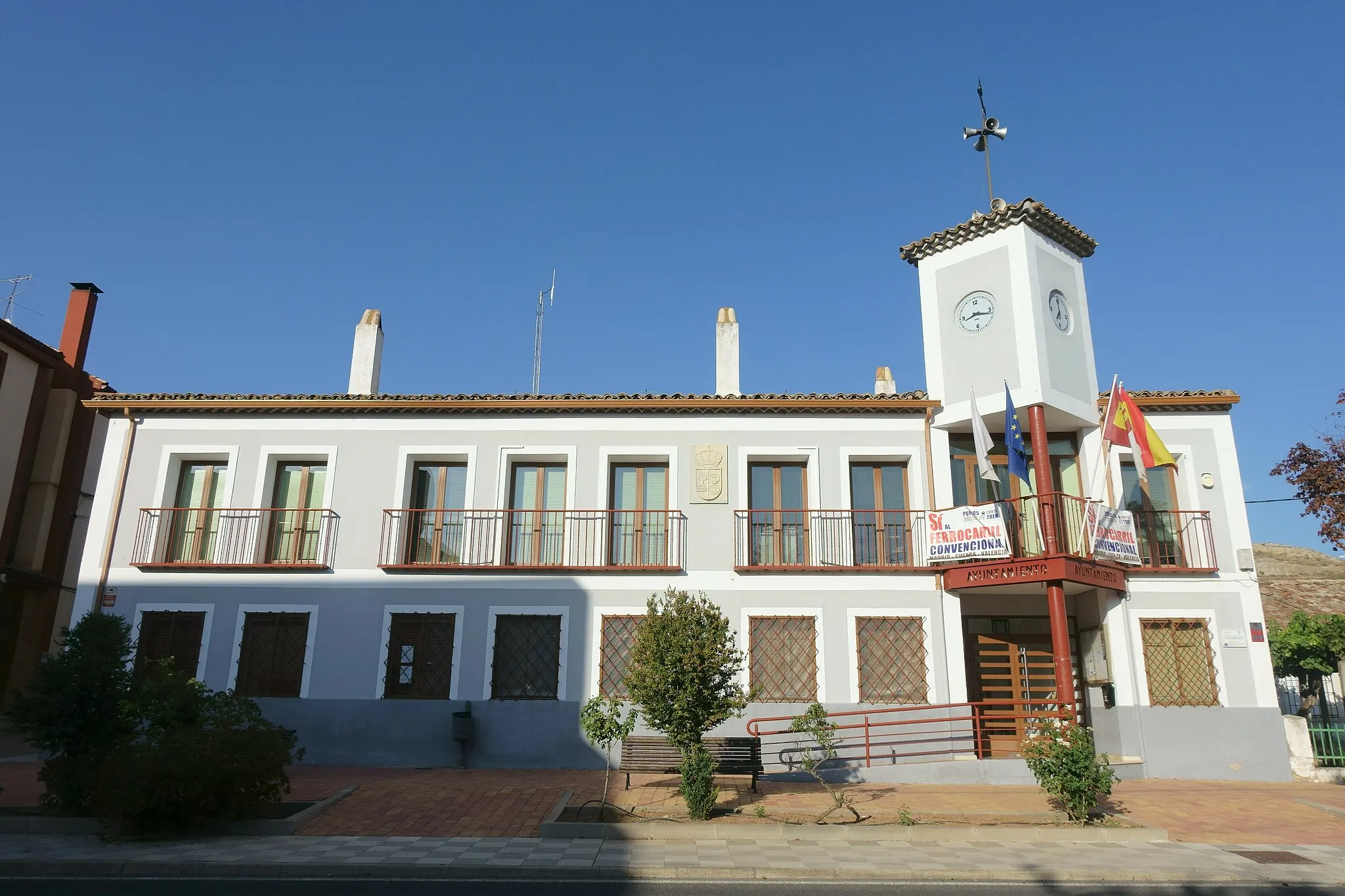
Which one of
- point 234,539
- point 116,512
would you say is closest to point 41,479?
point 116,512

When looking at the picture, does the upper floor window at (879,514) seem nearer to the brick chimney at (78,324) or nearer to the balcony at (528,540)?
the balcony at (528,540)

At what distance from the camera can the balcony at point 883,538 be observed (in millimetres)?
16188

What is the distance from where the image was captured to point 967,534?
51.2ft

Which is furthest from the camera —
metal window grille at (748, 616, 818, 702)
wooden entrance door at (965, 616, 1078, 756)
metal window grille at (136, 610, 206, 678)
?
wooden entrance door at (965, 616, 1078, 756)

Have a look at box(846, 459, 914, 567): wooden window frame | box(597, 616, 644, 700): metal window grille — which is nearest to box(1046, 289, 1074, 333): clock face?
box(846, 459, 914, 567): wooden window frame

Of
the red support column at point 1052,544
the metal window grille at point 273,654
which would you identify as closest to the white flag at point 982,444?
the red support column at point 1052,544

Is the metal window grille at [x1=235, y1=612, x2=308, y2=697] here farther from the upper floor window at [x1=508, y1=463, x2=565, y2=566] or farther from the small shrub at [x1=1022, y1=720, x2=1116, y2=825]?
the small shrub at [x1=1022, y1=720, x2=1116, y2=825]

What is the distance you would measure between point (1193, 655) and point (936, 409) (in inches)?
248

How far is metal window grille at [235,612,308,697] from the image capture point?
53.2 feet

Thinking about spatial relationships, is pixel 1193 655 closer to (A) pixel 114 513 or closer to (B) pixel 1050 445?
(B) pixel 1050 445

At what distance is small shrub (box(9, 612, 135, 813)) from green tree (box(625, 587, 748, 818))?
21.0 feet

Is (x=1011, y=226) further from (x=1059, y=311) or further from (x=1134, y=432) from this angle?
(x=1134, y=432)

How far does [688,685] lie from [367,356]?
12219mm

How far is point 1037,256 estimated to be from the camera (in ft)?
54.9
